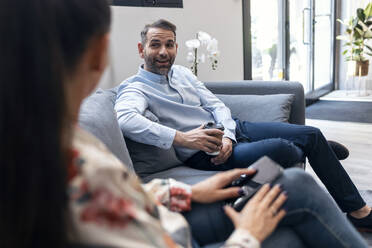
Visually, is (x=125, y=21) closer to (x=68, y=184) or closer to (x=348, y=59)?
(x=68, y=184)

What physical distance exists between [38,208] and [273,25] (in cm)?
432

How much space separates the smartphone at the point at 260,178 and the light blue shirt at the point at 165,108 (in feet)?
1.78

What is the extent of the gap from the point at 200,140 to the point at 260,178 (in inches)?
21.5

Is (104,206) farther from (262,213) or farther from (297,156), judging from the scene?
(297,156)

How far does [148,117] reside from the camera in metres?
1.63

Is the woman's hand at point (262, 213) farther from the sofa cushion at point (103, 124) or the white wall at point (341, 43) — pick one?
the white wall at point (341, 43)

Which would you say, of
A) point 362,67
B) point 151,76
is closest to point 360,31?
point 362,67

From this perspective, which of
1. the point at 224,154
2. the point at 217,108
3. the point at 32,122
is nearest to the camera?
the point at 32,122

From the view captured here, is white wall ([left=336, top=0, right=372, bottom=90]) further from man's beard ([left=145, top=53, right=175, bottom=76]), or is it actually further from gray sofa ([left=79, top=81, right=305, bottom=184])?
man's beard ([left=145, top=53, right=175, bottom=76])

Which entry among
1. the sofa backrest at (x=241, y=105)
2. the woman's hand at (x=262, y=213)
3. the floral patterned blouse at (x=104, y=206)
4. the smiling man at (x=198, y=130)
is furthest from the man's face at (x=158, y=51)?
the floral patterned blouse at (x=104, y=206)

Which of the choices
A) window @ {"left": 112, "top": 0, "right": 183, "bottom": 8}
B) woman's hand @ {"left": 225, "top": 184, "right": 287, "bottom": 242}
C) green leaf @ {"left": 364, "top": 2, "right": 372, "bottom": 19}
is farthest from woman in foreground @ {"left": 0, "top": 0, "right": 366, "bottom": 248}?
green leaf @ {"left": 364, "top": 2, "right": 372, "bottom": 19}

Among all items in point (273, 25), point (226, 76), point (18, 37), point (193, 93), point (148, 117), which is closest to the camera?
point (18, 37)

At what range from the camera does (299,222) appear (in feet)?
3.14

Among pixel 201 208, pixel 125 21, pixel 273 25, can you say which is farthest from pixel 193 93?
pixel 273 25
